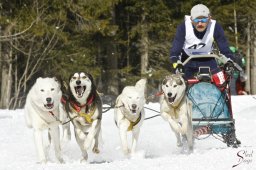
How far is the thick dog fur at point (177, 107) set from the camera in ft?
22.3

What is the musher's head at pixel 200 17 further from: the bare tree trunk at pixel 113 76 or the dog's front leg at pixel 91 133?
the bare tree trunk at pixel 113 76

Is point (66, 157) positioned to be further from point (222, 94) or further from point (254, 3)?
point (254, 3)

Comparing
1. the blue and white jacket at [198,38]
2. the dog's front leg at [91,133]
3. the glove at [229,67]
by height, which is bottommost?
A: the dog's front leg at [91,133]

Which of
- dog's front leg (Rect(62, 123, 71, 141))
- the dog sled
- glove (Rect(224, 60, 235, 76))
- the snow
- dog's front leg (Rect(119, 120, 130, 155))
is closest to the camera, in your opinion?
the snow

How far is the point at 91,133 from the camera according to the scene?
6.53 m

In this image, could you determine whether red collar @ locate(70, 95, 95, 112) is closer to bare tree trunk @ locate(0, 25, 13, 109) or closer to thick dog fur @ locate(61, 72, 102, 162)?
thick dog fur @ locate(61, 72, 102, 162)

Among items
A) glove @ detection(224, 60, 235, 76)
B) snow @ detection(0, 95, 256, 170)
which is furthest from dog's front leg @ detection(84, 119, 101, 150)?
glove @ detection(224, 60, 235, 76)

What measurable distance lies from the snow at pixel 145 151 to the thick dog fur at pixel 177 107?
0.97 ft

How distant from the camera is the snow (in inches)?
207

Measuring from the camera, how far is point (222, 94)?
699 cm

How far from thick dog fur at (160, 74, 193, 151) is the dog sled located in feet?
0.37

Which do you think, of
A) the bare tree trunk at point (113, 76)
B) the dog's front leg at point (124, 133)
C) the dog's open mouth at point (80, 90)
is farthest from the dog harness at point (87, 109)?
the bare tree trunk at point (113, 76)

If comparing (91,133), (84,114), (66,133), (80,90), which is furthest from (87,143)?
(66,133)

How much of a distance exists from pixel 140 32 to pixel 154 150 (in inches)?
572
